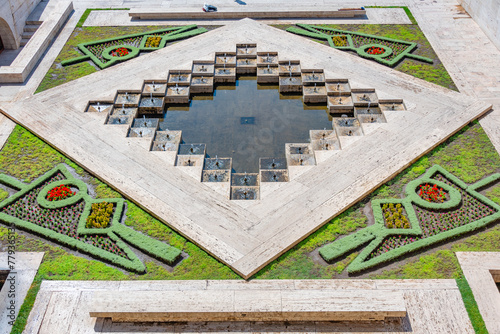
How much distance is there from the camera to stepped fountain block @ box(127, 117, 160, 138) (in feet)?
81.5

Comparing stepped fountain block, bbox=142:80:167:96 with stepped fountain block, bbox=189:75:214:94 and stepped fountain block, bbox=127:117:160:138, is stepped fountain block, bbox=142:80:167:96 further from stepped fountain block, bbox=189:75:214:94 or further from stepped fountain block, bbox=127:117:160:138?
stepped fountain block, bbox=127:117:160:138

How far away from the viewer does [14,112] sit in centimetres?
2600

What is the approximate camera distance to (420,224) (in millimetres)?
19688

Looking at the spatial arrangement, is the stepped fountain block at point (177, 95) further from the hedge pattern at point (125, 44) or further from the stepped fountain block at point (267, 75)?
the hedge pattern at point (125, 44)

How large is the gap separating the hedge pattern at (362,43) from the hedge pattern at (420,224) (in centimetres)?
1166

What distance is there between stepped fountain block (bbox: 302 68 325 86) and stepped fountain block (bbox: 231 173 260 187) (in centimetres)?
893

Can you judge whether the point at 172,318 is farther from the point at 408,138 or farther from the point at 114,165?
the point at 408,138

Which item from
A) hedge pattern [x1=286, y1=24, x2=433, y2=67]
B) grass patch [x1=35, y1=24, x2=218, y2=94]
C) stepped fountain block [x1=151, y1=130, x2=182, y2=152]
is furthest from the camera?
hedge pattern [x1=286, y1=24, x2=433, y2=67]

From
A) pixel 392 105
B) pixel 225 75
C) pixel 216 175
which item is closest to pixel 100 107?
pixel 225 75

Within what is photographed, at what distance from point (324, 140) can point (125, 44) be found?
17.0 metres

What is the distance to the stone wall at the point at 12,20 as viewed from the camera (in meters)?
31.5

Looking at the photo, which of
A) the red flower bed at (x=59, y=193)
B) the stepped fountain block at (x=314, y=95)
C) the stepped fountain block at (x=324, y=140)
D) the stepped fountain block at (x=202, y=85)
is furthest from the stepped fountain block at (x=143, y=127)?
the stepped fountain block at (x=314, y=95)

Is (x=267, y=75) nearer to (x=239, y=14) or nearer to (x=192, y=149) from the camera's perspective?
(x=192, y=149)

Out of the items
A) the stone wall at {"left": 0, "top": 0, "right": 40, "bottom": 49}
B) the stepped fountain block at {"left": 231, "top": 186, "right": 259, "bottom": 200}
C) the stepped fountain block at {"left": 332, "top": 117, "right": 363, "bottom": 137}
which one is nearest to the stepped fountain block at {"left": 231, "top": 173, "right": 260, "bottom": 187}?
the stepped fountain block at {"left": 231, "top": 186, "right": 259, "bottom": 200}
